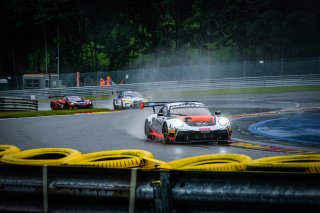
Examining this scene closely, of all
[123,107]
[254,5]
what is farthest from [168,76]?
[254,5]

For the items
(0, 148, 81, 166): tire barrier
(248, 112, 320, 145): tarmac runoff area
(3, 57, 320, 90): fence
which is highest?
(3, 57, 320, 90): fence

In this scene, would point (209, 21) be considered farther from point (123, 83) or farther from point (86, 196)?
point (86, 196)

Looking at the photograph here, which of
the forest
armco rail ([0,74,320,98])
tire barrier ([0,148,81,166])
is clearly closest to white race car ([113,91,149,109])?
armco rail ([0,74,320,98])

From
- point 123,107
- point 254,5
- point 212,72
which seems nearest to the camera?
point 123,107

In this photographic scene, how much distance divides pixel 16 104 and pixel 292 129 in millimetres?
18607

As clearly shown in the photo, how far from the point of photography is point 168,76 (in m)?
49.5

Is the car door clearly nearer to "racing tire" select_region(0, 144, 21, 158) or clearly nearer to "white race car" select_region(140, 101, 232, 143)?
"white race car" select_region(140, 101, 232, 143)

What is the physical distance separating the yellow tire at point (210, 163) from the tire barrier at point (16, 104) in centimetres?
2654

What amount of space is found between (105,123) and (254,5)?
5059cm

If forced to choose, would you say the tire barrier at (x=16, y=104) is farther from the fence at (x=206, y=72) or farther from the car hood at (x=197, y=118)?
the car hood at (x=197, y=118)

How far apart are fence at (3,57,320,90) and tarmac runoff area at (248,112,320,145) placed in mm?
24971

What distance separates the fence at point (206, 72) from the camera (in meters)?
45.7

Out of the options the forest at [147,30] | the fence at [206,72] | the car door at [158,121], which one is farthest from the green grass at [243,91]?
the car door at [158,121]

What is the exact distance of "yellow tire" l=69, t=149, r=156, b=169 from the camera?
5086 millimetres
